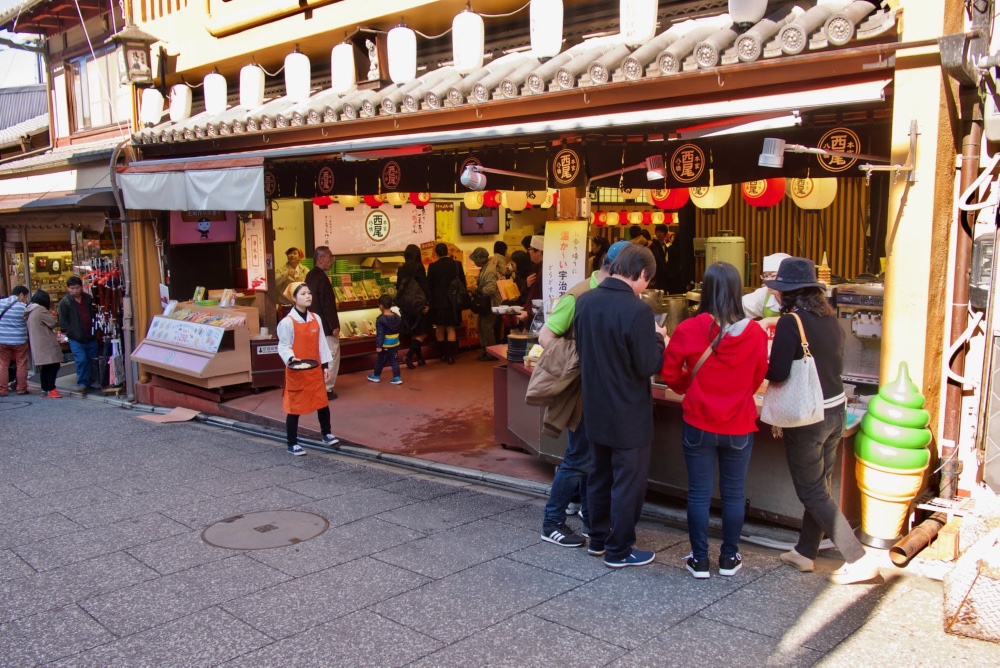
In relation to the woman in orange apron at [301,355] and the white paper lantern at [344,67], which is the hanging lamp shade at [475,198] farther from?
the woman in orange apron at [301,355]

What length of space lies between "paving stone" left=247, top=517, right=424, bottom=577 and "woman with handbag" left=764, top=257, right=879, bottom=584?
9.42ft

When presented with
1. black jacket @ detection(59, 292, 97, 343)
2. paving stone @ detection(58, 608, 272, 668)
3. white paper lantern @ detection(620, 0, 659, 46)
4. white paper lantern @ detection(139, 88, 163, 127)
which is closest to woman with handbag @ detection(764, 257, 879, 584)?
white paper lantern @ detection(620, 0, 659, 46)

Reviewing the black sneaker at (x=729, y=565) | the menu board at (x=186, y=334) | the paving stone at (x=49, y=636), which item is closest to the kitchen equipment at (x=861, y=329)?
the black sneaker at (x=729, y=565)

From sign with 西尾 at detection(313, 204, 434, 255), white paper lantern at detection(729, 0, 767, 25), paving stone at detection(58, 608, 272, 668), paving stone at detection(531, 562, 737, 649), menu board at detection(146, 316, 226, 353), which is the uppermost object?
white paper lantern at detection(729, 0, 767, 25)

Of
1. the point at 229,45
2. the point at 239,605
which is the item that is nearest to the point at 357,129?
the point at 229,45

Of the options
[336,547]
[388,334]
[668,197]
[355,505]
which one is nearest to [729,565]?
[336,547]

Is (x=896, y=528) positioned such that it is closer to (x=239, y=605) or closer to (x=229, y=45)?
(x=239, y=605)

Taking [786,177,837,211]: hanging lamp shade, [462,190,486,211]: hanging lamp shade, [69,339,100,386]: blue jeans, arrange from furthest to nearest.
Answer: [69,339,100,386]: blue jeans, [462,190,486,211]: hanging lamp shade, [786,177,837,211]: hanging lamp shade

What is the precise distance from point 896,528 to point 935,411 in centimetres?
100

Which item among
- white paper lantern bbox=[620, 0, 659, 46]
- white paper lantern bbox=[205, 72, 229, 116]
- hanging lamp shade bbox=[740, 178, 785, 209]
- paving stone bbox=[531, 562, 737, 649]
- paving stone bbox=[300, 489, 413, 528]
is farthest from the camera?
white paper lantern bbox=[205, 72, 229, 116]

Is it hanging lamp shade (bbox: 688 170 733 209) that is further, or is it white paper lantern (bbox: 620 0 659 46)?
hanging lamp shade (bbox: 688 170 733 209)

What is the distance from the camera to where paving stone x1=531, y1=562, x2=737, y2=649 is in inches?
181

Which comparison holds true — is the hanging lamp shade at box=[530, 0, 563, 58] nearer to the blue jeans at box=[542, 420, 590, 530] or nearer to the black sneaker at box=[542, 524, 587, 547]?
the blue jeans at box=[542, 420, 590, 530]

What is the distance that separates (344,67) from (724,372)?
7502 millimetres
